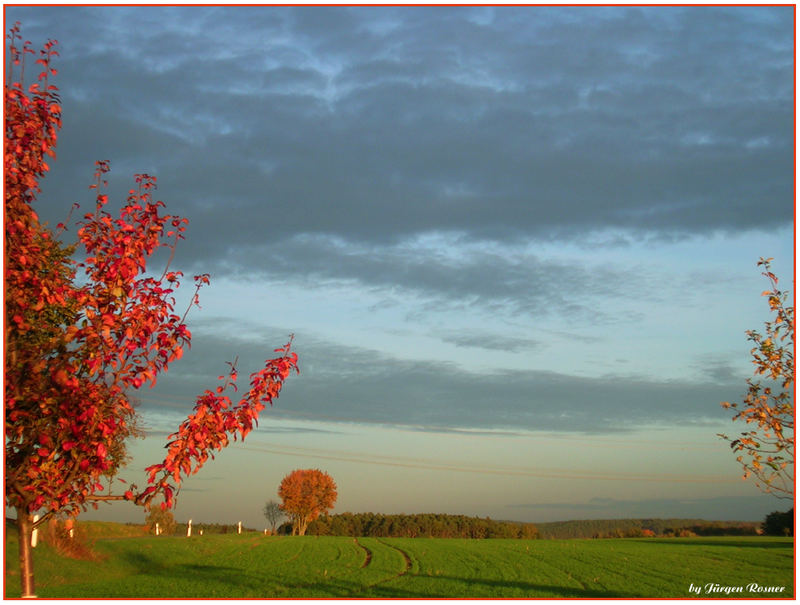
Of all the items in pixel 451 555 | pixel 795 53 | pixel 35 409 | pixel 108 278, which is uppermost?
pixel 795 53

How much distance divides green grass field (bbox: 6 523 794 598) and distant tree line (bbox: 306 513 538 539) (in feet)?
166

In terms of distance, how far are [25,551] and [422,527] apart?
11375 centimetres

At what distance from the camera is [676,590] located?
33.9 meters

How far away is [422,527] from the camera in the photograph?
116 meters

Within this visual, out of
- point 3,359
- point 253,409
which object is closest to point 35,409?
point 3,359

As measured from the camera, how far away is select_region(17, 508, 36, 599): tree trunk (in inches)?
312

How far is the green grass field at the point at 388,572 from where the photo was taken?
1245 inches

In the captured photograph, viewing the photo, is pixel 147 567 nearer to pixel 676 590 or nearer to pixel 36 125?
pixel 676 590

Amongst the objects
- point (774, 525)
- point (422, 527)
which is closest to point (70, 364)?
point (774, 525)

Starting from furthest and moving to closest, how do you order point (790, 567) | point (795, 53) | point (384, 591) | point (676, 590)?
point (790, 567) → point (676, 590) → point (384, 591) → point (795, 53)

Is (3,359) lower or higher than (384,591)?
higher

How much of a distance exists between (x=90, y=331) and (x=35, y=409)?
1.09 metres

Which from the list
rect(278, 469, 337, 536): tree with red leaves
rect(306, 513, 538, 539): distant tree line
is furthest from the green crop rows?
rect(278, 469, 337, 536): tree with red leaves

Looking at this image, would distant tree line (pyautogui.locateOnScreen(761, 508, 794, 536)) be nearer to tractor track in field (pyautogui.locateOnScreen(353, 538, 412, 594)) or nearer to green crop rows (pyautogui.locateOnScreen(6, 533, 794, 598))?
green crop rows (pyautogui.locateOnScreen(6, 533, 794, 598))
